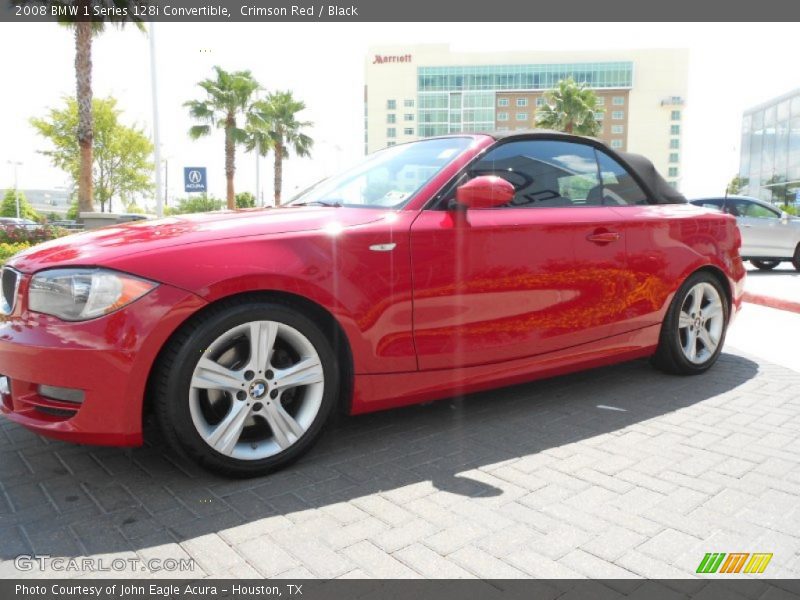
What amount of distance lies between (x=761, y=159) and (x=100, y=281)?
1919 inches

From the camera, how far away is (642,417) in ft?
11.4

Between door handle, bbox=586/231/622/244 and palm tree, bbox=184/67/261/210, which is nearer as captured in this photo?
door handle, bbox=586/231/622/244

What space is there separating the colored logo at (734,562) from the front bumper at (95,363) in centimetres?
203

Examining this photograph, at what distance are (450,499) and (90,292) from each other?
1610mm

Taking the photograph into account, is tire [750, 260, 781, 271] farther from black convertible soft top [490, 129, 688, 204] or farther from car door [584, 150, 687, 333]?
car door [584, 150, 687, 333]

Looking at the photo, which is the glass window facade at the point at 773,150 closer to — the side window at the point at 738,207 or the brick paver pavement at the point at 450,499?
the side window at the point at 738,207

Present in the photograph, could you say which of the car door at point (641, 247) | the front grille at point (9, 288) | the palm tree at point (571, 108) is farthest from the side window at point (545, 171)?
the palm tree at point (571, 108)

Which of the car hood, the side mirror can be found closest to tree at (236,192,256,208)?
the car hood

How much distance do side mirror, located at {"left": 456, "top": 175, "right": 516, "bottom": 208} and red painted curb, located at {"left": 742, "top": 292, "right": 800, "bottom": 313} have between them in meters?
6.36

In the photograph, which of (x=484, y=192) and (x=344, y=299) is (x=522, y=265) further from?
(x=344, y=299)

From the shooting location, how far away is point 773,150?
1602 inches

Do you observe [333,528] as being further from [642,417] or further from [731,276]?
[731,276]

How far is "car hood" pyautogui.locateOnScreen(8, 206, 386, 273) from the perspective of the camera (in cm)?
246

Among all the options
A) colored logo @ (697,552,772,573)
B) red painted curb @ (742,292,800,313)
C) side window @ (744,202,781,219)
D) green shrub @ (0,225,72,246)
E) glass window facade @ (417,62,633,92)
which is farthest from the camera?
glass window facade @ (417,62,633,92)
